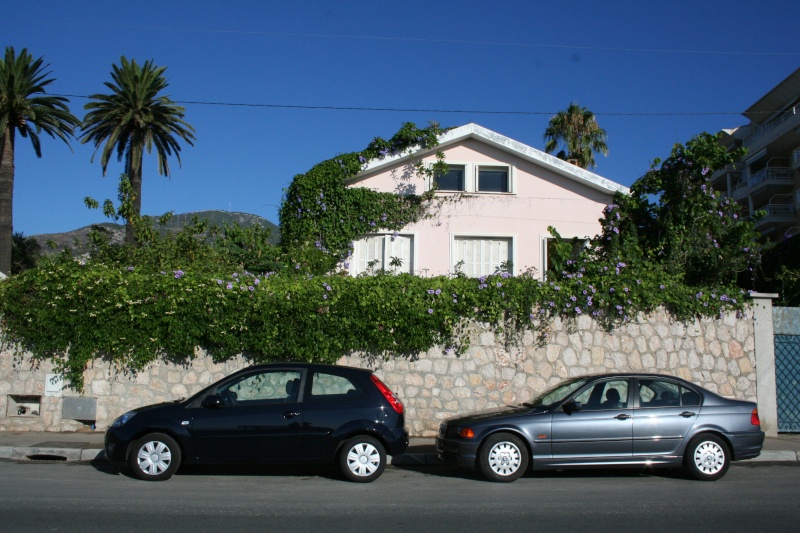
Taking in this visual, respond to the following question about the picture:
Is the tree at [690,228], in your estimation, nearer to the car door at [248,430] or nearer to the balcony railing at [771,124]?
the car door at [248,430]

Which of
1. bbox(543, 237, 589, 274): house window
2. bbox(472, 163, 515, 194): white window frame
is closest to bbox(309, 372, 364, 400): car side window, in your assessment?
bbox(543, 237, 589, 274): house window

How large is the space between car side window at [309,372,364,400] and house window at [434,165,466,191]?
9.94 meters

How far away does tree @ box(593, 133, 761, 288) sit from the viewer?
1405 cm

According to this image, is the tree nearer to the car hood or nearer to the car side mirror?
the car hood

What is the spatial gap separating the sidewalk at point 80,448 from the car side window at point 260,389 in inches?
95.7

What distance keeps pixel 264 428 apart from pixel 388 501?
198 centimetres

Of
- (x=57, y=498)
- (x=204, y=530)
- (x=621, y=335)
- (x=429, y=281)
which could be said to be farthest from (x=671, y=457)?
(x=57, y=498)

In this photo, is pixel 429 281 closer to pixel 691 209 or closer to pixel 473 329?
pixel 473 329

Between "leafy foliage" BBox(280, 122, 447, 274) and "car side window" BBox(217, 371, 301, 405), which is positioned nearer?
"car side window" BBox(217, 371, 301, 405)

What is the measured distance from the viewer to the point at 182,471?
9406 mm

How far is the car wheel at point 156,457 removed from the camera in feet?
28.2

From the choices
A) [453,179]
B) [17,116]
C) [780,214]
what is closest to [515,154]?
[453,179]

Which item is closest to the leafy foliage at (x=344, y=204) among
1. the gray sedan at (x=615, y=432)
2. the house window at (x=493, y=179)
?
the house window at (x=493, y=179)

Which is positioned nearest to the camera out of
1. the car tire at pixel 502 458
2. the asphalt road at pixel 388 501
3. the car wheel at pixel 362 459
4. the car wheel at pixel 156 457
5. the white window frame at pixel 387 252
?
the asphalt road at pixel 388 501
